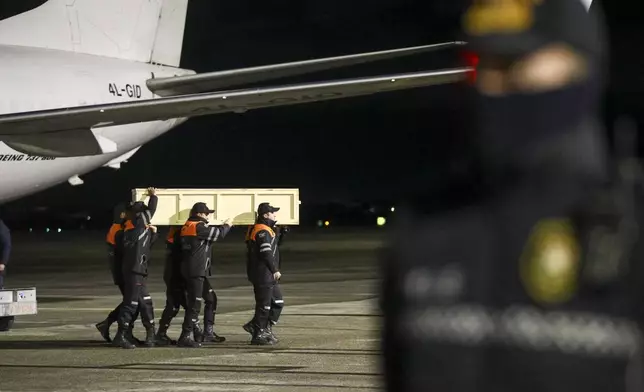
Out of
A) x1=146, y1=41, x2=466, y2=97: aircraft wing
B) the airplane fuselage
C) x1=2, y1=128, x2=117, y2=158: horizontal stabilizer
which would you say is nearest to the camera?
x1=2, y1=128, x2=117, y2=158: horizontal stabilizer

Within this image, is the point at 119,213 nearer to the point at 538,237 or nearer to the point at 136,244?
the point at 136,244

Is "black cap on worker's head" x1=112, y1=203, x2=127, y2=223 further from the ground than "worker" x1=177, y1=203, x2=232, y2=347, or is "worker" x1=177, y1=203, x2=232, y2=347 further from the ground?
"black cap on worker's head" x1=112, y1=203, x2=127, y2=223

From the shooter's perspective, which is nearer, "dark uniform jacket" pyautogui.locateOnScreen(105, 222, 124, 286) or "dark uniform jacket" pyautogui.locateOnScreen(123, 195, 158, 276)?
"dark uniform jacket" pyautogui.locateOnScreen(123, 195, 158, 276)

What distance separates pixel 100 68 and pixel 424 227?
18.0 meters

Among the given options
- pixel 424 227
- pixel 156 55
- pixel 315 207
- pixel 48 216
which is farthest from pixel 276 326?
pixel 315 207

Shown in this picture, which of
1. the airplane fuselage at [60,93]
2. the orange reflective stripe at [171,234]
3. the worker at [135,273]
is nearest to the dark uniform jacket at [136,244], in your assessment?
the worker at [135,273]

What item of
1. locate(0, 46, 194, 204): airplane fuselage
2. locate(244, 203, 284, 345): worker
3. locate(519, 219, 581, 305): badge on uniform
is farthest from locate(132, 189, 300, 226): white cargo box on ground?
locate(519, 219, 581, 305): badge on uniform

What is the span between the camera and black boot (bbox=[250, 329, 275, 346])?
1314cm

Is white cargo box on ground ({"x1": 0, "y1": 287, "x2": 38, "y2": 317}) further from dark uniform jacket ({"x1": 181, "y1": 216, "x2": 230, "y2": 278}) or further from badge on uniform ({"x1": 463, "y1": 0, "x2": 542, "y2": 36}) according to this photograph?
badge on uniform ({"x1": 463, "y1": 0, "x2": 542, "y2": 36})

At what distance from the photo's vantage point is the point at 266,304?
1330cm

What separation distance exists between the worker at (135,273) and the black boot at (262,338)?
1105 millimetres

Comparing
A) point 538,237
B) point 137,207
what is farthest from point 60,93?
point 538,237

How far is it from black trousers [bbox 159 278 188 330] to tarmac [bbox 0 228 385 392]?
46 cm

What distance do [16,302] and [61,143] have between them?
2022mm
